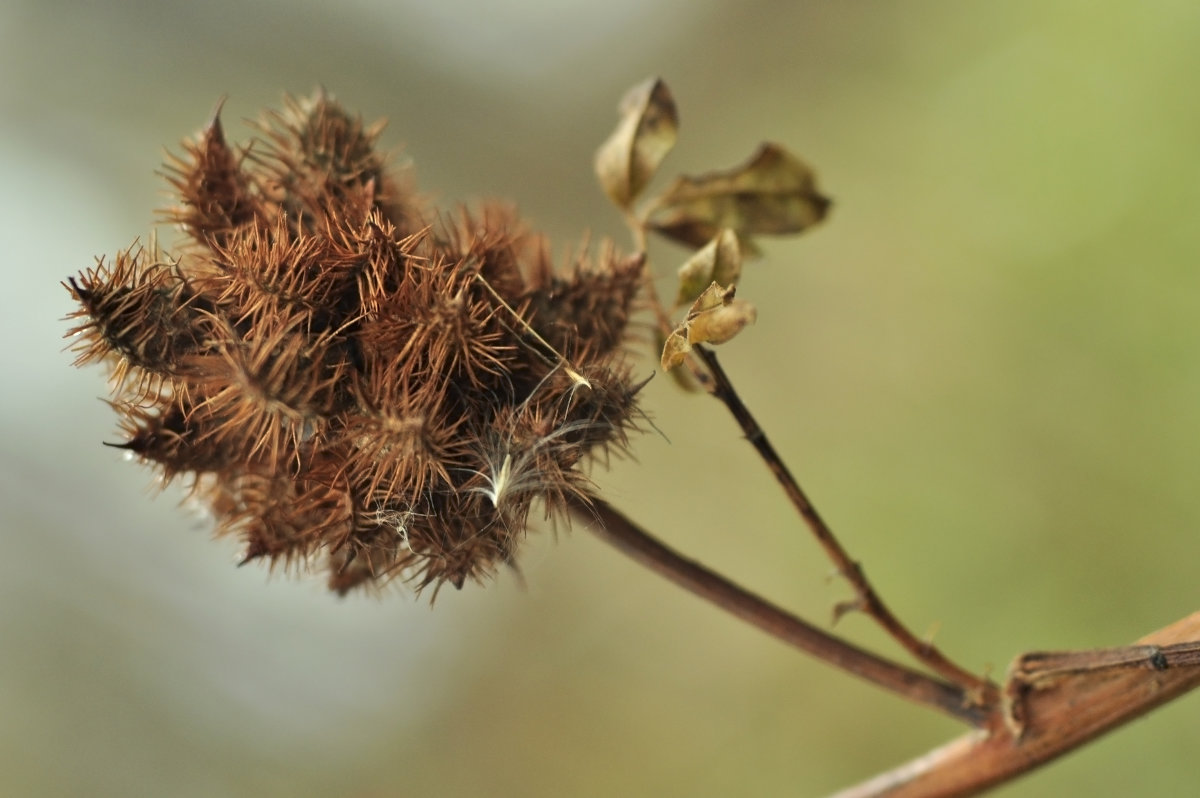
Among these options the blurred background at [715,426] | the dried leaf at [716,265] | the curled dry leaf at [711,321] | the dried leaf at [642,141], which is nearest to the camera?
the curled dry leaf at [711,321]

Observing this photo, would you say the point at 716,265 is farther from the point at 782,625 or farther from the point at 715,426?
the point at 715,426

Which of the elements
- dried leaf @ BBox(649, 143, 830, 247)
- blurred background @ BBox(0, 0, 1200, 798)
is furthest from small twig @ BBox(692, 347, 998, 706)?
blurred background @ BBox(0, 0, 1200, 798)

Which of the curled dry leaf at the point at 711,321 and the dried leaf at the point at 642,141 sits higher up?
the dried leaf at the point at 642,141

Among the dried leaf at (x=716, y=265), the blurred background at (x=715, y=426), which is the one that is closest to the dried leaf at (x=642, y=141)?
the dried leaf at (x=716, y=265)

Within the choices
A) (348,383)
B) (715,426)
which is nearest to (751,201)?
(348,383)

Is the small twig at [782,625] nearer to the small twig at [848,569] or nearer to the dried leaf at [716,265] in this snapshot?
the small twig at [848,569]

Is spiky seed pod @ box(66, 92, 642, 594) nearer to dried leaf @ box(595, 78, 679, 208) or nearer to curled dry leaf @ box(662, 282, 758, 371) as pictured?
curled dry leaf @ box(662, 282, 758, 371)

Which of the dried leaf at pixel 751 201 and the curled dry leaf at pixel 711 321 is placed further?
the dried leaf at pixel 751 201
